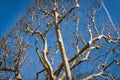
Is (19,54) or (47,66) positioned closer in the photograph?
(47,66)

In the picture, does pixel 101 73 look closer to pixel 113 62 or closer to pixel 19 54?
pixel 113 62

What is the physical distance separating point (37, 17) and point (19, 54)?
4939mm

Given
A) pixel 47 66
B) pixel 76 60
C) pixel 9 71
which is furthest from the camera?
pixel 9 71

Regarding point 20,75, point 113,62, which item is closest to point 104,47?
point 113,62

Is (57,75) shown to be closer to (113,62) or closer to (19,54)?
(113,62)

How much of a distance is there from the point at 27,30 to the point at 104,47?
512 centimetres

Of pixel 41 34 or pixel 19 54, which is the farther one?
pixel 19 54

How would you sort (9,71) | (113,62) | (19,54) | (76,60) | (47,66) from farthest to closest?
(19,54) < (9,71) < (113,62) < (76,60) < (47,66)

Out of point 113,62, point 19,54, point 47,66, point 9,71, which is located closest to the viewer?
point 47,66

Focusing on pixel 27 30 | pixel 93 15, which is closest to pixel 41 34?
pixel 27 30

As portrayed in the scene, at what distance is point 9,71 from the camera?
2153 cm

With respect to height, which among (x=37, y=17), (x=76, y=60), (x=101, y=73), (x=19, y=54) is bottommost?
(x=101, y=73)

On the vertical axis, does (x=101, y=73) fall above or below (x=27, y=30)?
below

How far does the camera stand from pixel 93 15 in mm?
18953
